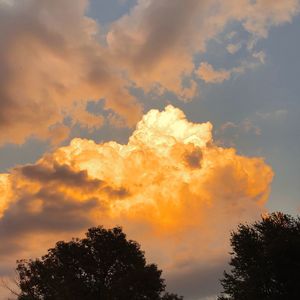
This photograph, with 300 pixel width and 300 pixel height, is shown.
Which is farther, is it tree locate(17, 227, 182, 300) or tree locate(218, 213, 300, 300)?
tree locate(17, 227, 182, 300)

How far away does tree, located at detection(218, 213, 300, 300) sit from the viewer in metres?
53.2

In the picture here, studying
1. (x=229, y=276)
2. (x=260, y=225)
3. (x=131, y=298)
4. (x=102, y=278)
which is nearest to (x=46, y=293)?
(x=102, y=278)

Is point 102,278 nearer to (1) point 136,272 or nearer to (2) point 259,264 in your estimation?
(1) point 136,272

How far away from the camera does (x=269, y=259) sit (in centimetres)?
5506

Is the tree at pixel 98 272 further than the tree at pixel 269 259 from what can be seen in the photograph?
Yes

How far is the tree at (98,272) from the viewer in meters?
69.3

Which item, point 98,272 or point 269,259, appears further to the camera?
point 98,272

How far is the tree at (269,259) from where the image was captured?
53.2 m

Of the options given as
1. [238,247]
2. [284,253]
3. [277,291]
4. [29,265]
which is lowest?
[277,291]

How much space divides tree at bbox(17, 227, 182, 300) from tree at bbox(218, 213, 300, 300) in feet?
45.4

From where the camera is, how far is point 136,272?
70.2 m

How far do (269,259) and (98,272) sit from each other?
91.5ft

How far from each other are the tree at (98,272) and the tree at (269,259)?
545 inches

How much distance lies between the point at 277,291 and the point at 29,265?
43.1 metres
